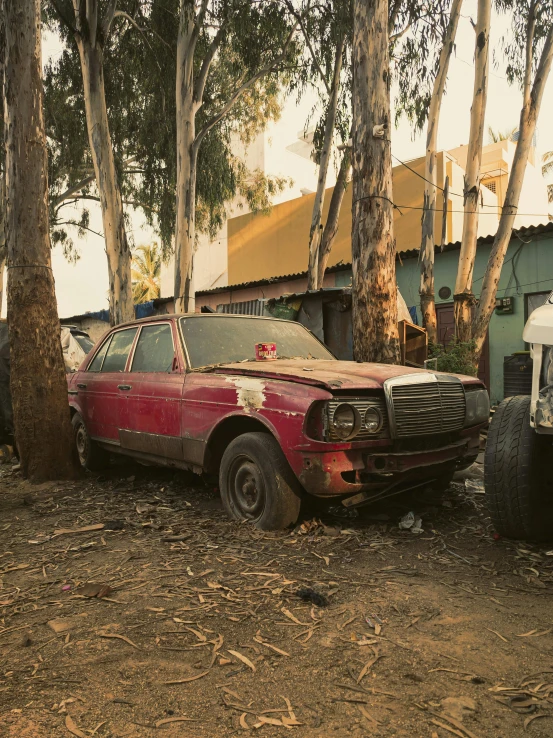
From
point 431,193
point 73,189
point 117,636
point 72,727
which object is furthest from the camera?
point 73,189

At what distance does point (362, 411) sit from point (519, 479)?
0.95 metres

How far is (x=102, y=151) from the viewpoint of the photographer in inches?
425

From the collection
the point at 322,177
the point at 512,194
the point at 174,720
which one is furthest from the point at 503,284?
the point at 174,720

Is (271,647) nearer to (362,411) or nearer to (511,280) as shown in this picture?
(362,411)

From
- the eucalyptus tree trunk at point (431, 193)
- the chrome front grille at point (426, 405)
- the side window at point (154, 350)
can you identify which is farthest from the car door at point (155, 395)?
the eucalyptus tree trunk at point (431, 193)

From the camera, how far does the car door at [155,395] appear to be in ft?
14.7

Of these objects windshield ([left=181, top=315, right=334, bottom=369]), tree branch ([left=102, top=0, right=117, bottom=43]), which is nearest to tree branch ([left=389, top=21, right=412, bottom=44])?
tree branch ([left=102, top=0, right=117, bottom=43])

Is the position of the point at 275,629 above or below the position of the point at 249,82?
below

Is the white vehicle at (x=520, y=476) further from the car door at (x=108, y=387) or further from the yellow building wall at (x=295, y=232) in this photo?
the yellow building wall at (x=295, y=232)

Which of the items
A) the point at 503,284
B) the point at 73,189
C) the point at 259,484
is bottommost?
the point at 259,484

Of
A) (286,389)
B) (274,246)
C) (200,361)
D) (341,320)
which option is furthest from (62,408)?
(274,246)

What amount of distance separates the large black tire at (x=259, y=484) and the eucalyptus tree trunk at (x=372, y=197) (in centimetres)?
236

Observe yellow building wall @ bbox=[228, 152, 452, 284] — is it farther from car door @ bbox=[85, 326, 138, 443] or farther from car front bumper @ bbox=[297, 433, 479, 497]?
car front bumper @ bbox=[297, 433, 479, 497]

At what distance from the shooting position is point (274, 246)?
21359 millimetres
